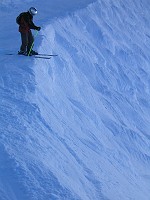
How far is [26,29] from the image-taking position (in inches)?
464

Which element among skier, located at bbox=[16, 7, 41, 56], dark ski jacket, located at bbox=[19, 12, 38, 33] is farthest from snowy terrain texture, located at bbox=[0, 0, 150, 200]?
dark ski jacket, located at bbox=[19, 12, 38, 33]

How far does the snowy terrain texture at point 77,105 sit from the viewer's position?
27.7ft

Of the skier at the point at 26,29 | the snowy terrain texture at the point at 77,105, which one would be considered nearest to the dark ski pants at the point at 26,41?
the skier at the point at 26,29

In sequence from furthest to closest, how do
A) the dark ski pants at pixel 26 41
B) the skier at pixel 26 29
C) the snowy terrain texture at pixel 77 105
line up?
1. the dark ski pants at pixel 26 41
2. the skier at pixel 26 29
3. the snowy terrain texture at pixel 77 105

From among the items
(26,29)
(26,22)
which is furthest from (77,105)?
(26,22)

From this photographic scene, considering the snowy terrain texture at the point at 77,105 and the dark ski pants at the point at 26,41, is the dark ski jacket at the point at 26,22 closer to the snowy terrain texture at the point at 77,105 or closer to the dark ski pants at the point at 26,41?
the dark ski pants at the point at 26,41

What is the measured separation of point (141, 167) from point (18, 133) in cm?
481

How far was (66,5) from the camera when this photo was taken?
18.3 metres

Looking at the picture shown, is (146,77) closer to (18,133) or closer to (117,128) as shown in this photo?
(117,128)

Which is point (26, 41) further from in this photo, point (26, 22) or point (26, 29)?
point (26, 22)

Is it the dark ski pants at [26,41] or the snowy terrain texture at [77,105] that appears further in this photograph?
the dark ski pants at [26,41]

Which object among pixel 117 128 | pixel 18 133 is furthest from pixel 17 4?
pixel 18 133

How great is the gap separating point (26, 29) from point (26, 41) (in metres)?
0.32

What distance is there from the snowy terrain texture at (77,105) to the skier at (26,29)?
1.22 feet
